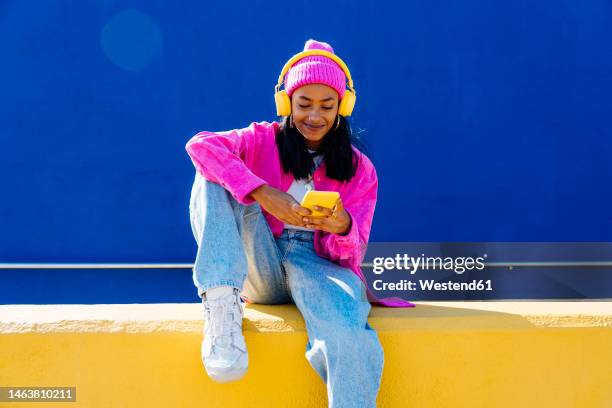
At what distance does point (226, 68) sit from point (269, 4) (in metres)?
0.46

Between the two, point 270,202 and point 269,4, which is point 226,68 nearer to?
point 269,4

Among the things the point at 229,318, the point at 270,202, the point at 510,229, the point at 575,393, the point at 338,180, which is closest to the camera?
the point at 229,318

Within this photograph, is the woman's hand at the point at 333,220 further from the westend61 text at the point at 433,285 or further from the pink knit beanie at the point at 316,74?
the westend61 text at the point at 433,285

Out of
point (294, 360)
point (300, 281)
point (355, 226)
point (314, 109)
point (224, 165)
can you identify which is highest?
point (314, 109)

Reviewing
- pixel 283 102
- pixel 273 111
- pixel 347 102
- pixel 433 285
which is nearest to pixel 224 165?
pixel 283 102

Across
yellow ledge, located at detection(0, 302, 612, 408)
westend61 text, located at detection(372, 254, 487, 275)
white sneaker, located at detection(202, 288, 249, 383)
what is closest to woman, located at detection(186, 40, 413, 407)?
white sneaker, located at detection(202, 288, 249, 383)

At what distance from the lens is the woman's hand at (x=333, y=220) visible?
1.55 metres

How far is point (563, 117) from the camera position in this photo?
12.8 feet

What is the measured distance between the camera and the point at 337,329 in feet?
4.85

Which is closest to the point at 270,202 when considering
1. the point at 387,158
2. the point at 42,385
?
the point at 42,385

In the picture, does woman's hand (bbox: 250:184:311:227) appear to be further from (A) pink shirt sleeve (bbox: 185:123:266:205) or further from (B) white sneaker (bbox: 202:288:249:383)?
(B) white sneaker (bbox: 202:288:249:383)

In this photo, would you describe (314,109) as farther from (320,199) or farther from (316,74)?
(320,199)

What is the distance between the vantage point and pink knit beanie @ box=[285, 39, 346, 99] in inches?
71.5

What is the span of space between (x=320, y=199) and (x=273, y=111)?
244 cm
